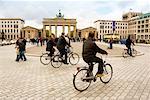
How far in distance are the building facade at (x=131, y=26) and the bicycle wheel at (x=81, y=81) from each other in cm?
13226

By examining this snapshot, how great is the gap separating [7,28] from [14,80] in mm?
163270

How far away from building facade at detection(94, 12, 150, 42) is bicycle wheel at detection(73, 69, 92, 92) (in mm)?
132259

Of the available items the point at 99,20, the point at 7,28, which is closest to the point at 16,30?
the point at 7,28

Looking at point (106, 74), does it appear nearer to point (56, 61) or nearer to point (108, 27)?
point (56, 61)

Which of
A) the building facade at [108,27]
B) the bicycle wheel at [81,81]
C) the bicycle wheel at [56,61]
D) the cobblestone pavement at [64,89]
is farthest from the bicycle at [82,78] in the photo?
the building facade at [108,27]

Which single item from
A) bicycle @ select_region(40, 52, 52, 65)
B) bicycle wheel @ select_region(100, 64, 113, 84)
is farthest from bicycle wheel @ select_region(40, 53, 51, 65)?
bicycle wheel @ select_region(100, 64, 113, 84)

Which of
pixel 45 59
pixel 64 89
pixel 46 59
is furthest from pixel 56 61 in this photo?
pixel 64 89

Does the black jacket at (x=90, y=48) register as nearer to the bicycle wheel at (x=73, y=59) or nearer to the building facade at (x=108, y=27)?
the bicycle wheel at (x=73, y=59)

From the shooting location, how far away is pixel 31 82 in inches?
415

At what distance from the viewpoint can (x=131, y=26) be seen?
548ft

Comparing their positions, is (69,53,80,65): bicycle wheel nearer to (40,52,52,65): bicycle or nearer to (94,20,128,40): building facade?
(40,52,52,65): bicycle

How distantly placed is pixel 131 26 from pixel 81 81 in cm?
16244

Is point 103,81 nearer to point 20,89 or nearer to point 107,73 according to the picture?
point 107,73

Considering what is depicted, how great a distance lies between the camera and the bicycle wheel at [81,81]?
9.04 metres
